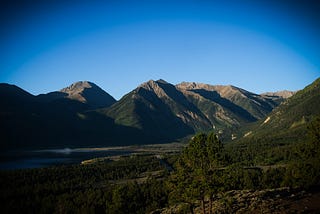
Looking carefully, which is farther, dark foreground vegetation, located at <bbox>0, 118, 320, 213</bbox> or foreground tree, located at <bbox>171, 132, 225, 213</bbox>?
dark foreground vegetation, located at <bbox>0, 118, 320, 213</bbox>

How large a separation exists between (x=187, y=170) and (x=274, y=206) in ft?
58.8

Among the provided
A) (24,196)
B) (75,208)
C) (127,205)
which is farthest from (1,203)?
(127,205)

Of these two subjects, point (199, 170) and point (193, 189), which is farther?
point (199, 170)

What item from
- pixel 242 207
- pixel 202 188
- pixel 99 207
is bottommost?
pixel 99 207

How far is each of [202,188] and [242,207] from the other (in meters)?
13.2

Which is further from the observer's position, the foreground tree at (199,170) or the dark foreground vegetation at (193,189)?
the dark foreground vegetation at (193,189)

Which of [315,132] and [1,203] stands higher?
[315,132]

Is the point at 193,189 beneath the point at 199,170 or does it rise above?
beneath

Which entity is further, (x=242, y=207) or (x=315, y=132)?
(x=315, y=132)

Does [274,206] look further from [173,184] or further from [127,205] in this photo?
[127,205]

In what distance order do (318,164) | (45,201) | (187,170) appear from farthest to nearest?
(45,201) → (318,164) → (187,170)

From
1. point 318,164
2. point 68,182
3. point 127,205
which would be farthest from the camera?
point 68,182

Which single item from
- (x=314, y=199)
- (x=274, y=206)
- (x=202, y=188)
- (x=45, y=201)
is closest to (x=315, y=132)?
(x=314, y=199)

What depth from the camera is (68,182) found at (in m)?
191
